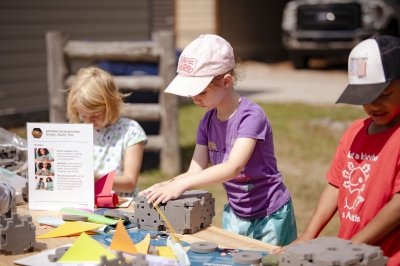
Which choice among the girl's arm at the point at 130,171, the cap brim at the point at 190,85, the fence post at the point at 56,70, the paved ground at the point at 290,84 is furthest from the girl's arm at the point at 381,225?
the paved ground at the point at 290,84

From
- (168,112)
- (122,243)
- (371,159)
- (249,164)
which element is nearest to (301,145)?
(168,112)

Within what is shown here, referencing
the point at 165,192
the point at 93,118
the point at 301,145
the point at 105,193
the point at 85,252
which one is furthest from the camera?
the point at 301,145

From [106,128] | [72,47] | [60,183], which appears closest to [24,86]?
[72,47]

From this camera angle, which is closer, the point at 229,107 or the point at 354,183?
the point at 354,183

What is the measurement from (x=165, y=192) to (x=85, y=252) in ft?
1.51

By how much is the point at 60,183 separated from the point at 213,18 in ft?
58.9

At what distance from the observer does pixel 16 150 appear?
372 centimetres

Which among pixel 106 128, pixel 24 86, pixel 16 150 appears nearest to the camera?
pixel 16 150

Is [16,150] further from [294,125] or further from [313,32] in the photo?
[313,32]

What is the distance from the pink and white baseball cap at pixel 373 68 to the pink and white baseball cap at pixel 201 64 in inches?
25.2

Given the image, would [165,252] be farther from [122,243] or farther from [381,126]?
[381,126]

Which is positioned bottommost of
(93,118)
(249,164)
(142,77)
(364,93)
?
(142,77)

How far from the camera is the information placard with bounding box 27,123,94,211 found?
3.19 metres

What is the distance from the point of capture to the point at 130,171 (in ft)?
12.8
